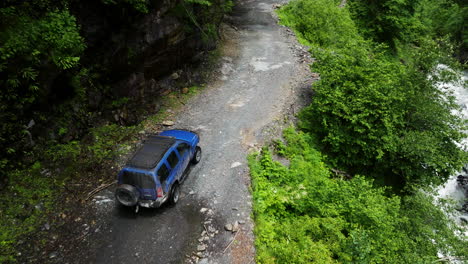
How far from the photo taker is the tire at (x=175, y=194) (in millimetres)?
9751

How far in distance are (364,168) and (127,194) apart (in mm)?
12207

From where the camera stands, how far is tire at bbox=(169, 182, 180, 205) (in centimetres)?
975

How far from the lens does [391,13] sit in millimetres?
25328

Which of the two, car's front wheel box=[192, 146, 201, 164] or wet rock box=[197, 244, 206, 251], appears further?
car's front wheel box=[192, 146, 201, 164]

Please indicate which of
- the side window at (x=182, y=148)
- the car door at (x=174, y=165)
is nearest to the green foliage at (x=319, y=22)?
the side window at (x=182, y=148)

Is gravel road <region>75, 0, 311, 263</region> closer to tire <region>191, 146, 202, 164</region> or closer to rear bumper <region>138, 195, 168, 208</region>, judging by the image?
tire <region>191, 146, 202, 164</region>

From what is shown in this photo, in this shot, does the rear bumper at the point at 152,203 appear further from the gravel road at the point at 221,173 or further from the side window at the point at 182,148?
the side window at the point at 182,148

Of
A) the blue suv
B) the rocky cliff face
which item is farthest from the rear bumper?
the rocky cliff face

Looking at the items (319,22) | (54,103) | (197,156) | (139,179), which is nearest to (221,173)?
(197,156)

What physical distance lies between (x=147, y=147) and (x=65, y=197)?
332 cm

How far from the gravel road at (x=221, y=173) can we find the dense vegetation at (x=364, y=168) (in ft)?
3.04

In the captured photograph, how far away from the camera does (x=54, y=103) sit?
10.9 m

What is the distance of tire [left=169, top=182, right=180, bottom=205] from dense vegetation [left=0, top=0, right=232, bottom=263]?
301cm

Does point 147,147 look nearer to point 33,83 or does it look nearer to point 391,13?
point 33,83
